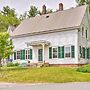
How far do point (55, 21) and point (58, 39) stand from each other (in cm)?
367

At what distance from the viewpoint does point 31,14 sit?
8100cm

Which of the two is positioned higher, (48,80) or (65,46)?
(65,46)

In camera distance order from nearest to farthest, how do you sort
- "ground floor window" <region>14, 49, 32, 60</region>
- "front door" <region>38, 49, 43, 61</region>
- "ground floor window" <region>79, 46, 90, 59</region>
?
"ground floor window" <region>79, 46, 90, 59</region> → "front door" <region>38, 49, 43, 61</region> → "ground floor window" <region>14, 49, 32, 60</region>

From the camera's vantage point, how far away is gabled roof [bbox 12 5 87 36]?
124 ft

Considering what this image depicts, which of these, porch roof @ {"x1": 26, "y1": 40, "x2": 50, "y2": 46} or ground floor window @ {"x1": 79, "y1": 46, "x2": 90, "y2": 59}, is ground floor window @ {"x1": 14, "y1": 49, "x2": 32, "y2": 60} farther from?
ground floor window @ {"x1": 79, "y1": 46, "x2": 90, "y2": 59}

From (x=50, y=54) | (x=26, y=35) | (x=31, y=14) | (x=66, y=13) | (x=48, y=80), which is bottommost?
(x=48, y=80)

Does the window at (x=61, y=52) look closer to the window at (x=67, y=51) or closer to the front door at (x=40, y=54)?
the window at (x=67, y=51)

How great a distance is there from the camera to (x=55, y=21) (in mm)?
40438

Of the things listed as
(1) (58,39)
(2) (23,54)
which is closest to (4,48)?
(1) (58,39)

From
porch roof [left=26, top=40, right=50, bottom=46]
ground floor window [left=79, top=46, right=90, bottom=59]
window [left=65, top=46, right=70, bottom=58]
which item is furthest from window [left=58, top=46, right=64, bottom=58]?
ground floor window [left=79, top=46, right=90, bottom=59]

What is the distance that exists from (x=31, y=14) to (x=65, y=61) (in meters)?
46.0

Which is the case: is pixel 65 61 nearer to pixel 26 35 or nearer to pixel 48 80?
pixel 26 35

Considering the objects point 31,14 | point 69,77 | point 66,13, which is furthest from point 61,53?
point 31,14

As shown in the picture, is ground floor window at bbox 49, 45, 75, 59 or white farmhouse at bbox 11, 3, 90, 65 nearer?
ground floor window at bbox 49, 45, 75, 59
